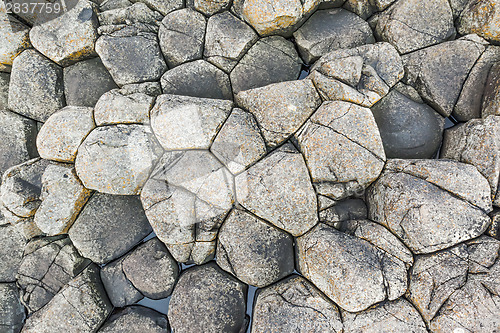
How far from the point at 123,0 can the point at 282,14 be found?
100 inches

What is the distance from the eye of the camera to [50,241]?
12.9 feet

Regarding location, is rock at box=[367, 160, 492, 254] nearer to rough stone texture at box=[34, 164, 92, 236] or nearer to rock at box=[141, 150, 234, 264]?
rock at box=[141, 150, 234, 264]

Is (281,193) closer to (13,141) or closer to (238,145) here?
(238,145)

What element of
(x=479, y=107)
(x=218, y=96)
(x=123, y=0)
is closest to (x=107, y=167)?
(x=218, y=96)

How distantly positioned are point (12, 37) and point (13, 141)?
59.7 inches

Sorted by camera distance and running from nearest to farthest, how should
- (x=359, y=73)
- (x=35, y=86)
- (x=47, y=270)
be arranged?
(x=359, y=73), (x=47, y=270), (x=35, y=86)

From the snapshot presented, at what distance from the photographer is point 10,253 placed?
13.6 feet

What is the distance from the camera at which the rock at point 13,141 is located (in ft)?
13.9

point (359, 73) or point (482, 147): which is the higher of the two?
point (359, 73)

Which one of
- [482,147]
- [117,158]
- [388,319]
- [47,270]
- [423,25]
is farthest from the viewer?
[423,25]

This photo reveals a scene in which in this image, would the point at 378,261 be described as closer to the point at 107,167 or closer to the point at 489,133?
the point at 489,133

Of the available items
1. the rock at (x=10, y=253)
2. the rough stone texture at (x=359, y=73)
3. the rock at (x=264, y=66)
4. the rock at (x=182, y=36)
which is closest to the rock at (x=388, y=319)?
A: the rough stone texture at (x=359, y=73)

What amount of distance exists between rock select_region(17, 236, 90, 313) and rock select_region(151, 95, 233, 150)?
1.95 m

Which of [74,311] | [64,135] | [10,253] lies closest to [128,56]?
[64,135]
